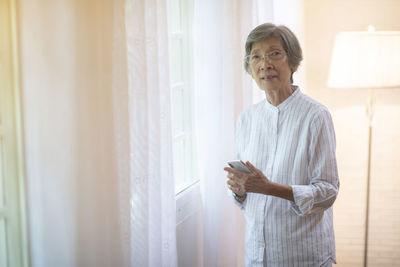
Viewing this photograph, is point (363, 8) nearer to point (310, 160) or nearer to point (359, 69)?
point (359, 69)

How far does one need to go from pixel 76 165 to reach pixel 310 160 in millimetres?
754

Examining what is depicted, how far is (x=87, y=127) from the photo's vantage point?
1499 millimetres

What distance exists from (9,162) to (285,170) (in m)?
0.88

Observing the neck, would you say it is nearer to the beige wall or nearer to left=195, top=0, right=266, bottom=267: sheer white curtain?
left=195, top=0, right=266, bottom=267: sheer white curtain

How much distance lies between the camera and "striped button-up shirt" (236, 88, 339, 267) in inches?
69.4

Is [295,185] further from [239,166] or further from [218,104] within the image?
[218,104]

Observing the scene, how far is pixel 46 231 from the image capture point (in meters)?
1.48

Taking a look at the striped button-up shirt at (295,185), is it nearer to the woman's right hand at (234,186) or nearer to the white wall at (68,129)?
the woman's right hand at (234,186)

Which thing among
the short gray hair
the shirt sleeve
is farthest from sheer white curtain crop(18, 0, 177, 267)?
the shirt sleeve

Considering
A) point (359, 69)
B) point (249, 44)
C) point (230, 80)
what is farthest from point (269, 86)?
point (359, 69)

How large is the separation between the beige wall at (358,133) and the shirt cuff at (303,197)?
7.13 ft

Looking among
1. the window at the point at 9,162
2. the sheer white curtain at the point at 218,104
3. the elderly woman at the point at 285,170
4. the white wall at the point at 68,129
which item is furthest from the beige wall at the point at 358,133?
the window at the point at 9,162

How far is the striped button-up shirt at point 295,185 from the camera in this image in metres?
1.76

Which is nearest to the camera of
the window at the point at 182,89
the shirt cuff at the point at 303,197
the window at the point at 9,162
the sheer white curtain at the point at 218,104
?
the window at the point at 9,162
